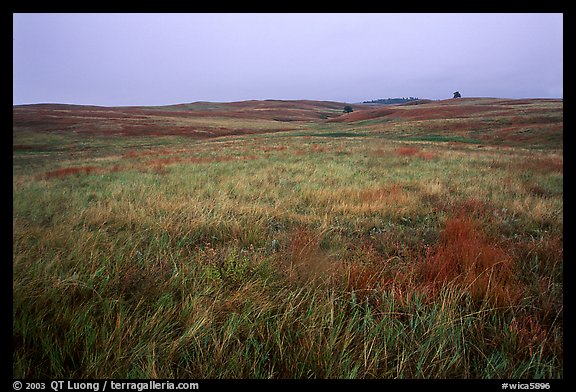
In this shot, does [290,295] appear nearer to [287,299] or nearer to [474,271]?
[287,299]

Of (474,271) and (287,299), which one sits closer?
(287,299)

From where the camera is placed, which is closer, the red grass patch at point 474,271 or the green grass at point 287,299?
the green grass at point 287,299

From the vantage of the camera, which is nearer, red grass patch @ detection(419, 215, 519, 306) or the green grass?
the green grass

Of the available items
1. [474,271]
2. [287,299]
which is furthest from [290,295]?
[474,271]

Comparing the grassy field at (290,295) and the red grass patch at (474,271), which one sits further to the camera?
the red grass patch at (474,271)

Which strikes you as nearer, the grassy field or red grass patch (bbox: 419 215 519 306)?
the grassy field
